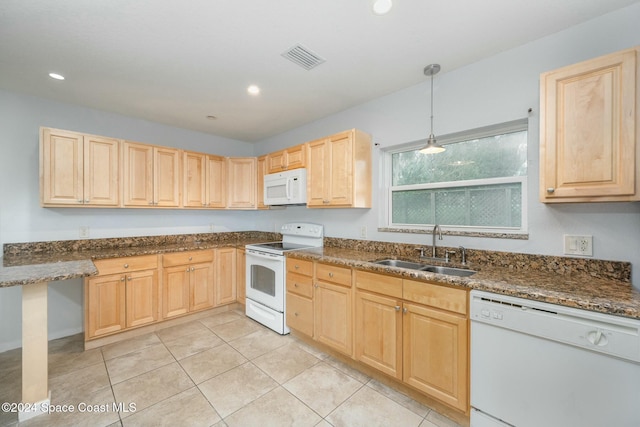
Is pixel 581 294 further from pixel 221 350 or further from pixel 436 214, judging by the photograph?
pixel 221 350

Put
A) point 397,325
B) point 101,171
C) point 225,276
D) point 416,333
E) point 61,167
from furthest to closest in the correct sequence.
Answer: point 225,276, point 101,171, point 61,167, point 397,325, point 416,333

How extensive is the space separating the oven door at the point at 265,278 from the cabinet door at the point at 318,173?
31.0 inches

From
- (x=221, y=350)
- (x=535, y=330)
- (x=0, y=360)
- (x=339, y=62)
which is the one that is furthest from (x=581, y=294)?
(x=0, y=360)

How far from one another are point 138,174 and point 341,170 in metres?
2.43

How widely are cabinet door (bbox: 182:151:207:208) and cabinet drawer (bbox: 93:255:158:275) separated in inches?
34.4

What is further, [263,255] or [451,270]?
[263,255]

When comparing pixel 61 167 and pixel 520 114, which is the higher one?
pixel 520 114

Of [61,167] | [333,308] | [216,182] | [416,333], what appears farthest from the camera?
[216,182]

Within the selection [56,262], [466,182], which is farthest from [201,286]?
[466,182]

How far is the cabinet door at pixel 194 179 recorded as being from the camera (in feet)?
11.3

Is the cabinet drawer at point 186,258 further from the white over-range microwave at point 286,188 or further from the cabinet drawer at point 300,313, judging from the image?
the cabinet drawer at point 300,313

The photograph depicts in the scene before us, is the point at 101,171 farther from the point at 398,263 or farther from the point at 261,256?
the point at 398,263

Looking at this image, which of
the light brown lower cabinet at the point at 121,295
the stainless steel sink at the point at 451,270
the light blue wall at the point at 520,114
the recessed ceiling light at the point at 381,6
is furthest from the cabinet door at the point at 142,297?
the recessed ceiling light at the point at 381,6

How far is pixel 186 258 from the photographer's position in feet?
10.3
